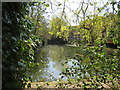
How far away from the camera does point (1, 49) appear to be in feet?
3.80

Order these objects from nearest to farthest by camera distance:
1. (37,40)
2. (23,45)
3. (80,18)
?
1. (23,45)
2. (37,40)
3. (80,18)

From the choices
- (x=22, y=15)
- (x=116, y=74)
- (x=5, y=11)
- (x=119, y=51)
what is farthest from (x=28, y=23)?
(x=119, y=51)

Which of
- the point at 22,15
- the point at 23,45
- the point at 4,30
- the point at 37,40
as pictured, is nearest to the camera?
the point at 4,30

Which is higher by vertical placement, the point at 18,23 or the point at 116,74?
the point at 18,23

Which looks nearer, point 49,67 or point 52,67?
point 49,67

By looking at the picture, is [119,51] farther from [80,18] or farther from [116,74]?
[80,18]

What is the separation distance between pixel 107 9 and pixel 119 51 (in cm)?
102

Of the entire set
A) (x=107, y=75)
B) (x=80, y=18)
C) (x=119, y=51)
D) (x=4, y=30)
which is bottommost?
(x=107, y=75)

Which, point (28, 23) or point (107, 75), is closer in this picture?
point (28, 23)

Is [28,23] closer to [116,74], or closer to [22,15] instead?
[22,15]

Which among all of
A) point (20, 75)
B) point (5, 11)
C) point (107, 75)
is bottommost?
point (107, 75)

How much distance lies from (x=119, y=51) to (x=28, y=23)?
2.12 metres

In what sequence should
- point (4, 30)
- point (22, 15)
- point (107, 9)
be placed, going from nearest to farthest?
point (4, 30) → point (22, 15) → point (107, 9)

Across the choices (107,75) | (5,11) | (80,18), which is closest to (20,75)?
(5,11)
